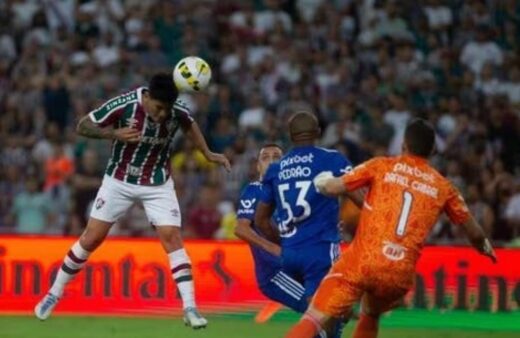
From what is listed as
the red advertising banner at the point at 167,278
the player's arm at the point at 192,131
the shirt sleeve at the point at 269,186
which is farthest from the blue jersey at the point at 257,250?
the red advertising banner at the point at 167,278

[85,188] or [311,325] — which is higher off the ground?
[311,325]

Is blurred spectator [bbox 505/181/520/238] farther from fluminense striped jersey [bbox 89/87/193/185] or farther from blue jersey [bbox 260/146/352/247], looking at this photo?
blue jersey [bbox 260/146/352/247]

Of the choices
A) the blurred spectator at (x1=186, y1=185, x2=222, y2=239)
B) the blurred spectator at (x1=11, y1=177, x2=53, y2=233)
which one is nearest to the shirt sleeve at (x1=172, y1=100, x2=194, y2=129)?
the blurred spectator at (x1=186, y1=185, x2=222, y2=239)

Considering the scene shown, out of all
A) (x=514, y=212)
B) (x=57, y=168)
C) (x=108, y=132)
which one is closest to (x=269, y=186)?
(x=108, y=132)

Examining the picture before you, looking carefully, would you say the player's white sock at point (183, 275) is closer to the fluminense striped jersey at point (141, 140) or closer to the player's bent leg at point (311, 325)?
the fluminense striped jersey at point (141, 140)

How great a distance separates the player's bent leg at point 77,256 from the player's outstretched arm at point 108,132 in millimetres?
779

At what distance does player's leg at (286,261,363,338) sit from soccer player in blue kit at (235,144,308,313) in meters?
1.33

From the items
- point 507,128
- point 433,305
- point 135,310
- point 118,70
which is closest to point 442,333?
point 433,305

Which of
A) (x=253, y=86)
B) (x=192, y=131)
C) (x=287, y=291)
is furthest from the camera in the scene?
(x=253, y=86)

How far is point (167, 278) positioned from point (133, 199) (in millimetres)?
3820

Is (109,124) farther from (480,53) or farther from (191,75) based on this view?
(480,53)

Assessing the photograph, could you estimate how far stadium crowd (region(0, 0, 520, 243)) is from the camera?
2002cm

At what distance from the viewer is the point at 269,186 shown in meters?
11.2

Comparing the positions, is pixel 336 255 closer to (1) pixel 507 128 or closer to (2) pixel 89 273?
(2) pixel 89 273
